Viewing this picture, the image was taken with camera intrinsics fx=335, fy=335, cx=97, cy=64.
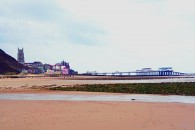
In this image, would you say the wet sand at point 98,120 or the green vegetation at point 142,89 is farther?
the green vegetation at point 142,89

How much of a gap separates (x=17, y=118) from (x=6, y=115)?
127cm

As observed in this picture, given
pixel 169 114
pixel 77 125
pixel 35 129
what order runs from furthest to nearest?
pixel 169 114
pixel 77 125
pixel 35 129

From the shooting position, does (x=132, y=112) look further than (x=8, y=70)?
No

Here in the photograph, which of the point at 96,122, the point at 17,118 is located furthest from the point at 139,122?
the point at 17,118

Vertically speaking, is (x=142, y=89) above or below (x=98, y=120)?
above

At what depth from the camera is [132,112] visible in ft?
56.7

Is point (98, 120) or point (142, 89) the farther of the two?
point (142, 89)

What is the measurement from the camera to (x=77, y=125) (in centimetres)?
1295

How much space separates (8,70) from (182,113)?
123 metres

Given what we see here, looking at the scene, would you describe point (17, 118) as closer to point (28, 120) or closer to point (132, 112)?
point (28, 120)

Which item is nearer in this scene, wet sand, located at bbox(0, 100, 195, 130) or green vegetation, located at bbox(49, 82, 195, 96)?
wet sand, located at bbox(0, 100, 195, 130)

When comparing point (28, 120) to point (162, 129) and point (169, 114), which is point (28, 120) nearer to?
point (162, 129)

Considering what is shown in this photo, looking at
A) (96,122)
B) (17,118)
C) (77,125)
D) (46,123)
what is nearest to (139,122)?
(96,122)

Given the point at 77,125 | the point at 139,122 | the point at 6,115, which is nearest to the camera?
the point at 77,125
